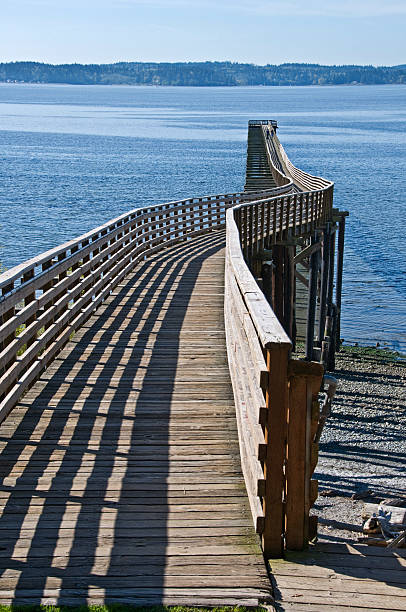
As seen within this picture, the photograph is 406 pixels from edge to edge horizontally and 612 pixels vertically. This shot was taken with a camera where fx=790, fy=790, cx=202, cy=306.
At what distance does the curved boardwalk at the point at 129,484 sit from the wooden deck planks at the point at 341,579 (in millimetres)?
147

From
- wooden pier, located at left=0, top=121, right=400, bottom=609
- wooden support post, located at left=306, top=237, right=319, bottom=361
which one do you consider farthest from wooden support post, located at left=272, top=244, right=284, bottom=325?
wooden pier, located at left=0, top=121, right=400, bottom=609

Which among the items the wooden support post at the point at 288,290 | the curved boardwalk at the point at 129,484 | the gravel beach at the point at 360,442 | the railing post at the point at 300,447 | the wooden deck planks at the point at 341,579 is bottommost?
the gravel beach at the point at 360,442

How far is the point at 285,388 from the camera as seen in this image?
425cm

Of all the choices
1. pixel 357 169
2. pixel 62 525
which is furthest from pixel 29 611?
pixel 357 169

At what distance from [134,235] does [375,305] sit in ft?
52.9

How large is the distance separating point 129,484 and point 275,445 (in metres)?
1.62

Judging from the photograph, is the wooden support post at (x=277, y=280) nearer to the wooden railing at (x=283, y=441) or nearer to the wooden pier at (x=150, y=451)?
the wooden pier at (x=150, y=451)

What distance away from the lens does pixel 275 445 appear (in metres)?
4.29

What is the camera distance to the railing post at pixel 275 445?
166 inches

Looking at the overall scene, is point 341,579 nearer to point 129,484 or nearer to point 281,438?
point 281,438

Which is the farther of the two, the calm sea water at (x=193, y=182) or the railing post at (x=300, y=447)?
the calm sea water at (x=193, y=182)

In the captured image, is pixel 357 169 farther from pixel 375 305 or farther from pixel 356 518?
pixel 356 518

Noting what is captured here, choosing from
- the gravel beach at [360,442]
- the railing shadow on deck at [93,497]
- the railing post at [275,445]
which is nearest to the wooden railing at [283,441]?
the railing post at [275,445]

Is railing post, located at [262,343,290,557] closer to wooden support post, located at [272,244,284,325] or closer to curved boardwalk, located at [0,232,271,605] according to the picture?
curved boardwalk, located at [0,232,271,605]
